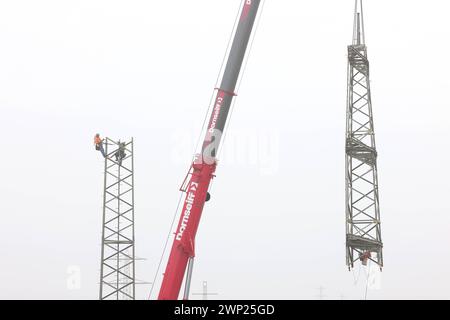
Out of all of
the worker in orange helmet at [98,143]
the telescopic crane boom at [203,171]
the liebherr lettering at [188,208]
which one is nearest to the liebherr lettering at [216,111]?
the telescopic crane boom at [203,171]

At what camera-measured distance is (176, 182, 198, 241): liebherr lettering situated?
21.3 meters

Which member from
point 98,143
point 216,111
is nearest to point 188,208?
point 216,111

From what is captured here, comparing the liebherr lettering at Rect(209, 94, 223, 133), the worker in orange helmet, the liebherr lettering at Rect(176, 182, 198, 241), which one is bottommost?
the liebherr lettering at Rect(176, 182, 198, 241)

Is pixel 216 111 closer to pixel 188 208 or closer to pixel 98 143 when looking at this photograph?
pixel 188 208

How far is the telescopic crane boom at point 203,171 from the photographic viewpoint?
21.3m

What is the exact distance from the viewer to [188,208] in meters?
21.4

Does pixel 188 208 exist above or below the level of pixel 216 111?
below

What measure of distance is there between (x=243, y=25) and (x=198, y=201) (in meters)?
6.54

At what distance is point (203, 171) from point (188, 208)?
1405 mm

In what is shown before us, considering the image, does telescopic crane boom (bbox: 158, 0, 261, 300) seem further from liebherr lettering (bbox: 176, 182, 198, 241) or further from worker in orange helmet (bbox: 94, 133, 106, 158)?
worker in orange helmet (bbox: 94, 133, 106, 158)

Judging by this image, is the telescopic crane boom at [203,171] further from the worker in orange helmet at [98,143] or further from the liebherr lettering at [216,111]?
the worker in orange helmet at [98,143]

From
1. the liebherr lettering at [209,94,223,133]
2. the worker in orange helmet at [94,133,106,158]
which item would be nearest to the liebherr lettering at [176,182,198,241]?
the liebherr lettering at [209,94,223,133]
